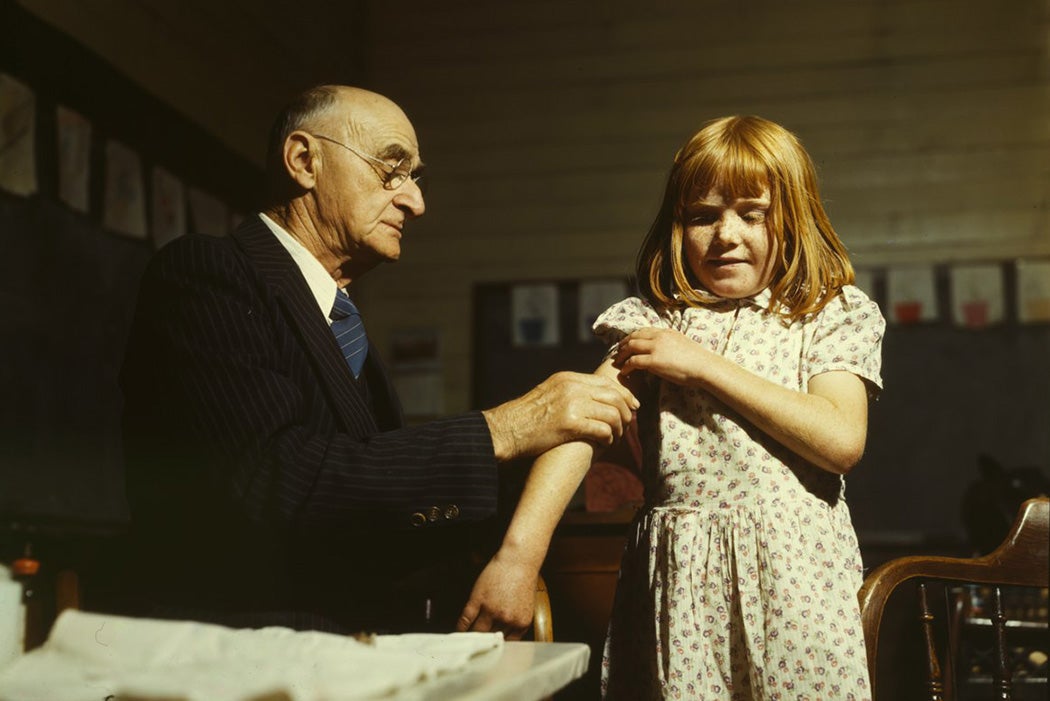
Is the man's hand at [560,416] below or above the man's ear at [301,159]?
below

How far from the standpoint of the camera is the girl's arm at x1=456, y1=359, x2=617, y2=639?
138 cm

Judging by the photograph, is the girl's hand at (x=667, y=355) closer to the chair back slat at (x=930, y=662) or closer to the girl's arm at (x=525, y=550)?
the girl's arm at (x=525, y=550)

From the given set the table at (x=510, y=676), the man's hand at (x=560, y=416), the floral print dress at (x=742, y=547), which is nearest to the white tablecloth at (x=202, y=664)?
the table at (x=510, y=676)

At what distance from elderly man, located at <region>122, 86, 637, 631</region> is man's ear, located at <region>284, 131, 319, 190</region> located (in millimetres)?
235

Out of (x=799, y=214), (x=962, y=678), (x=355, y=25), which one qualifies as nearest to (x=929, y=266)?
(x=962, y=678)

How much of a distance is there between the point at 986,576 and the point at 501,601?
755 millimetres

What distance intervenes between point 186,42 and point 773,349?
119 inches

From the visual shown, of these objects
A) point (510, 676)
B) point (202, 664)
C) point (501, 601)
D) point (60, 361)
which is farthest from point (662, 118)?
point (202, 664)

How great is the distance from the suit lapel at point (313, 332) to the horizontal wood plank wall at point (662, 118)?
3.59m

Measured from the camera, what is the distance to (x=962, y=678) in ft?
11.7

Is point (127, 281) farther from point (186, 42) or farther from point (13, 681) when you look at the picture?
point (13, 681)

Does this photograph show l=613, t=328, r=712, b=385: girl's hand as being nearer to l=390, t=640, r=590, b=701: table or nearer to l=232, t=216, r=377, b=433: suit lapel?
l=232, t=216, r=377, b=433: suit lapel

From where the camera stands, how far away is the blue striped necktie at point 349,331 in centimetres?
179

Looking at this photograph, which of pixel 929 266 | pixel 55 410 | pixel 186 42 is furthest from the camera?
pixel 929 266
